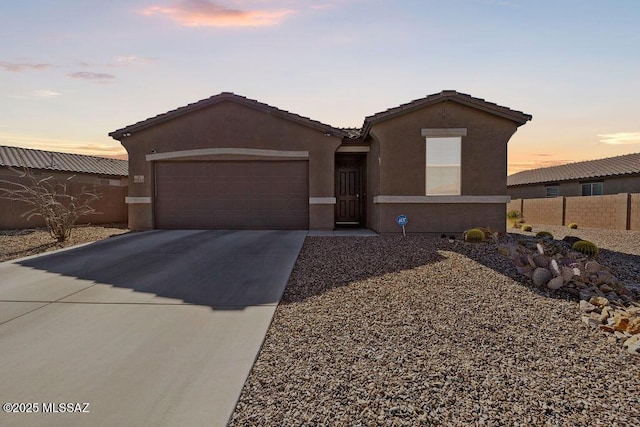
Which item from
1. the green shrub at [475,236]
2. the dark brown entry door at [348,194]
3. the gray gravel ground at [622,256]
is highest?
the dark brown entry door at [348,194]

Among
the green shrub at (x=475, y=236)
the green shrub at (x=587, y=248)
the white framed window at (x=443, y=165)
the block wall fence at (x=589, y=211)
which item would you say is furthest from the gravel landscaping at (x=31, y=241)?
the block wall fence at (x=589, y=211)

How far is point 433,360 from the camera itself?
3.95 metres

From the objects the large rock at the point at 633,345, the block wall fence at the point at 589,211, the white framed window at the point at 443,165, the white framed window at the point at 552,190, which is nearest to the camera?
the large rock at the point at 633,345

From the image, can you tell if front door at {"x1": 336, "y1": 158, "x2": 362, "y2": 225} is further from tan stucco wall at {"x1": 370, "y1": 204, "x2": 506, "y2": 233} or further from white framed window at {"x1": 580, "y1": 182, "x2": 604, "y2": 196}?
white framed window at {"x1": 580, "y1": 182, "x2": 604, "y2": 196}

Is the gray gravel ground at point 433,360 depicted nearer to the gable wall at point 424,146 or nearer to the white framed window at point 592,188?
the gable wall at point 424,146

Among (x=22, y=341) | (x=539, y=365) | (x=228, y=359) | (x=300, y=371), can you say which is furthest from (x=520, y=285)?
(x=22, y=341)

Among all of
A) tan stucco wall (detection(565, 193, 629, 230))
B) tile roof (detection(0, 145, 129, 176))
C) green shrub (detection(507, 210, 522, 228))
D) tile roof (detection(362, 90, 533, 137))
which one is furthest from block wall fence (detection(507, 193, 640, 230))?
tile roof (detection(0, 145, 129, 176))

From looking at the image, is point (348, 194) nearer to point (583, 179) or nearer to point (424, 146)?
point (424, 146)

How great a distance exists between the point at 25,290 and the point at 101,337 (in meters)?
3.04

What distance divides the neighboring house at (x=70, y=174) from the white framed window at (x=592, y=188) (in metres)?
28.9

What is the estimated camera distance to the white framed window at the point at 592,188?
25.7 meters

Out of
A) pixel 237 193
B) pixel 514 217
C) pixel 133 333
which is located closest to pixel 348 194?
pixel 237 193

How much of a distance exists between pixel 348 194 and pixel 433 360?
41.4 ft

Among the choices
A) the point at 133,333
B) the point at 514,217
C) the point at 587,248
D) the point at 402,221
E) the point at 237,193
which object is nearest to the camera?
the point at 133,333
